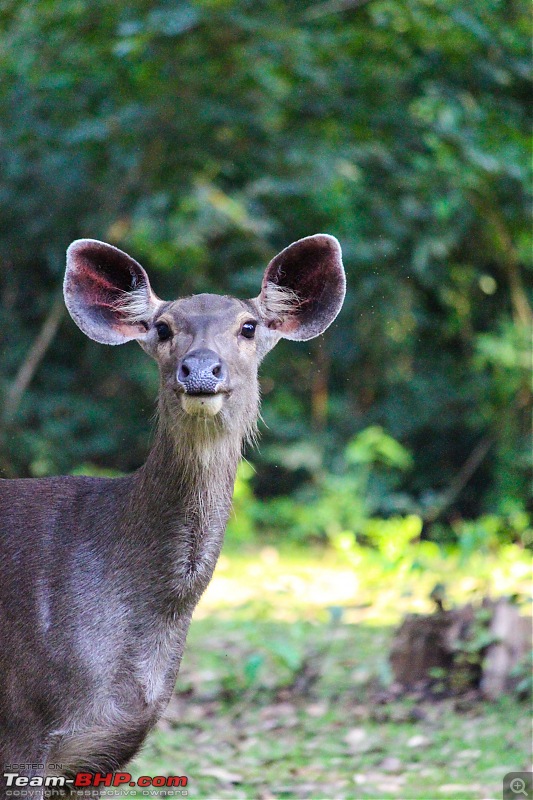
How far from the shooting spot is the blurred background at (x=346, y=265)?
8.66 m

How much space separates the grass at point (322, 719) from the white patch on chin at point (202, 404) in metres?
1.82

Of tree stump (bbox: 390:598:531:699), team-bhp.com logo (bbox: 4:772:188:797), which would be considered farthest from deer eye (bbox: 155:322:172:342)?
tree stump (bbox: 390:598:531:699)

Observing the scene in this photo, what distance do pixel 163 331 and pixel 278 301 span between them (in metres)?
0.63

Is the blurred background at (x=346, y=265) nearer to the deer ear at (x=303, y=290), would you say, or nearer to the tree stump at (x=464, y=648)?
the tree stump at (x=464, y=648)

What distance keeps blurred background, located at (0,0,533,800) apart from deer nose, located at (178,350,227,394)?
327cm

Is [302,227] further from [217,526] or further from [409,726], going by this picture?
[217,526]

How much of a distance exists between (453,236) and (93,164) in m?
3.85

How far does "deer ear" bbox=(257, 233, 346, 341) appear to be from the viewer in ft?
15.6

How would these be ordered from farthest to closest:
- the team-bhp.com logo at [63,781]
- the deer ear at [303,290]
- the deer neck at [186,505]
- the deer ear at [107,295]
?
the deer ear at [303,290], the deer ear at [107,295], the deer neck at [186,505], the team-bhp.com logo at [63,781]

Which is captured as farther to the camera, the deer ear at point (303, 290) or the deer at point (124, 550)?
the deer ear at point (303, 290)

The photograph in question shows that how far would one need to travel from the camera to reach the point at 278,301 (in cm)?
482

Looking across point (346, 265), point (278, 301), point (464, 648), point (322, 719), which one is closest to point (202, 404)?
point (278, 301)

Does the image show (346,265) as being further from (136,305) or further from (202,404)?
(202,404)

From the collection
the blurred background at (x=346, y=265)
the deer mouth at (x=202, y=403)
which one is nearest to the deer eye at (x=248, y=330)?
the deer mouth at (x=202, y=403)
